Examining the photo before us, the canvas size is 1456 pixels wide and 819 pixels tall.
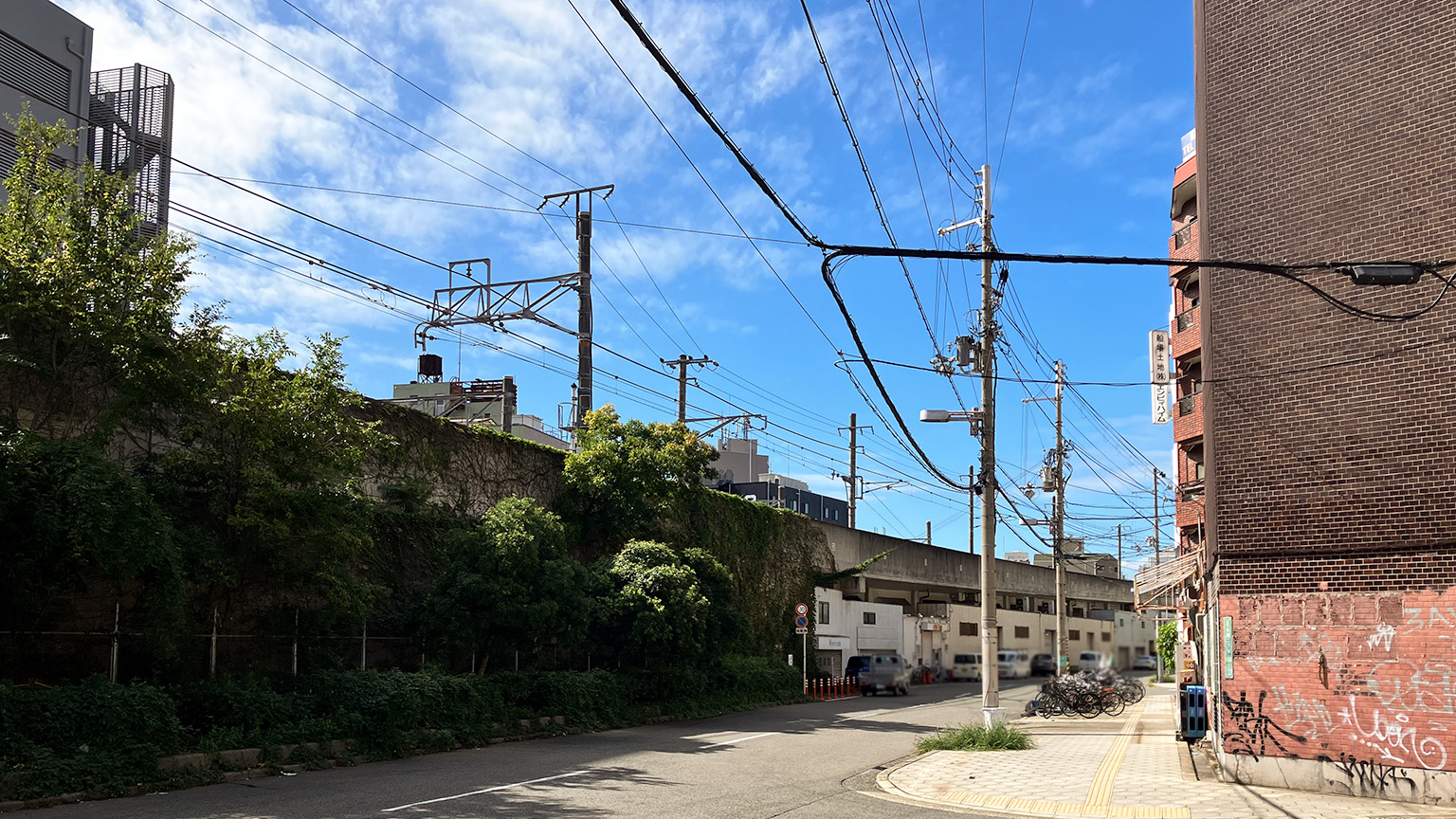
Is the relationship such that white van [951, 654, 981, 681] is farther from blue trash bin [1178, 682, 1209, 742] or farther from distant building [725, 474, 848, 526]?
blue trash bin [1178, 682, 1209, 742]

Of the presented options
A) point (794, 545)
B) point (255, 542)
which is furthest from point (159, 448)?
point (794, 545)

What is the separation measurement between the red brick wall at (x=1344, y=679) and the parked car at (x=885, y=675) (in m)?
26.6

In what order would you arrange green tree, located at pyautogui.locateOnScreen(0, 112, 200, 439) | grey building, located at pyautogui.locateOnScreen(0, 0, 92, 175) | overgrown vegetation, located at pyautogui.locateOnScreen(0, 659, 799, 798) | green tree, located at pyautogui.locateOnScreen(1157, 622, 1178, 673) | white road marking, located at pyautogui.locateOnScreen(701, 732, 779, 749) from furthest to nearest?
green tree, located at pyautogui.locateOnScreen(1157, 622, 1178, 673) → grey building, located at pyautogui.locateOnScreen(0, 0, 92, 175) → white road marking, located at pyautogui.locateOnScreen(701, 732, 779, 749) → green tree, located at pyautogui.locateOnScreen(0, 112, 200, 439) → overgrown vegetation, located at pyautogui.locateOnScreen(0, 659, 799, 798)

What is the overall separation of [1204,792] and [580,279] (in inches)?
754

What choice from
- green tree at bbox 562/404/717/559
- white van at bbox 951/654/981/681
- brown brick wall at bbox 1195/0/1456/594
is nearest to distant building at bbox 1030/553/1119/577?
white van at bbox 951/654/981/681

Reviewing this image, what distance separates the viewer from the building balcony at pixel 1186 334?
3500cm

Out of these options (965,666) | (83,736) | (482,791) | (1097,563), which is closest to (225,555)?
(83,736)

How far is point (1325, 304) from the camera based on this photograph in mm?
15352

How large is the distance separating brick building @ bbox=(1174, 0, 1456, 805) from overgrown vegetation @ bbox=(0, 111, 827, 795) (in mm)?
13240

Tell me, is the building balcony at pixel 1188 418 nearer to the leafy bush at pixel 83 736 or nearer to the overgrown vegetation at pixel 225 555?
the overgrown vegetation at pixel 225 555

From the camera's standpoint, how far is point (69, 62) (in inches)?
1339

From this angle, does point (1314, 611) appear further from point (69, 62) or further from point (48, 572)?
point (69, 62)

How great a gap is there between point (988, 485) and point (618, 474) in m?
11.8

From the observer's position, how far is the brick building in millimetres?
14039
